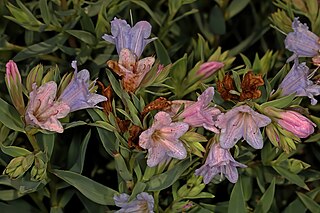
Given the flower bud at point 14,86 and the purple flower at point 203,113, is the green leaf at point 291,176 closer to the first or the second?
the purple flower at point 203,113

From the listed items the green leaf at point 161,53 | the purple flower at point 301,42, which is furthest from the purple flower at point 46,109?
the purple flower at point 301,42

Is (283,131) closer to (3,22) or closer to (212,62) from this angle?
(212,62)

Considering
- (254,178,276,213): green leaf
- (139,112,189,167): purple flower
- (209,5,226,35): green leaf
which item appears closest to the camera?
(139,112,189,167): purple flower

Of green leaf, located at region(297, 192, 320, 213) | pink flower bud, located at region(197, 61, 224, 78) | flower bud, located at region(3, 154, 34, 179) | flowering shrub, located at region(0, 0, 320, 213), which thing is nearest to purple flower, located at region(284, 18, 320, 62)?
flowering shrub, located at region(0, 0, 320, 213)

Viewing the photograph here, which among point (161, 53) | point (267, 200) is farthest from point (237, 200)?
point (161, 53)

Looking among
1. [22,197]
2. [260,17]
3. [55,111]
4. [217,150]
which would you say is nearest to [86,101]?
[55,111]

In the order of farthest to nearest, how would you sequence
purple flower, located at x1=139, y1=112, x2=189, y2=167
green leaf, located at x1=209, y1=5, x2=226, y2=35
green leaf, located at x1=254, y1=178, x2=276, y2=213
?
green leaf, located at x1=209, y1=5, x2=226, y2=35 → green leaf, located at x1=254, y1=178, x2=276, y2=213 → purple flower, located at x1=139, y1=112, x2=189, y2=167

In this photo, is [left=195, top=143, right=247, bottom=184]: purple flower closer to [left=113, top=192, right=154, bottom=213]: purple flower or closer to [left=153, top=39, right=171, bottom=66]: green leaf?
[left=113, top=192, right=154, bottom=213]: purple flower

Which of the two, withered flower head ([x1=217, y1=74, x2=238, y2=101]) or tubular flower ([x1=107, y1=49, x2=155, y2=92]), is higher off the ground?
tubular flower ([x1=107, y1=49, x2=155, y2=92])
